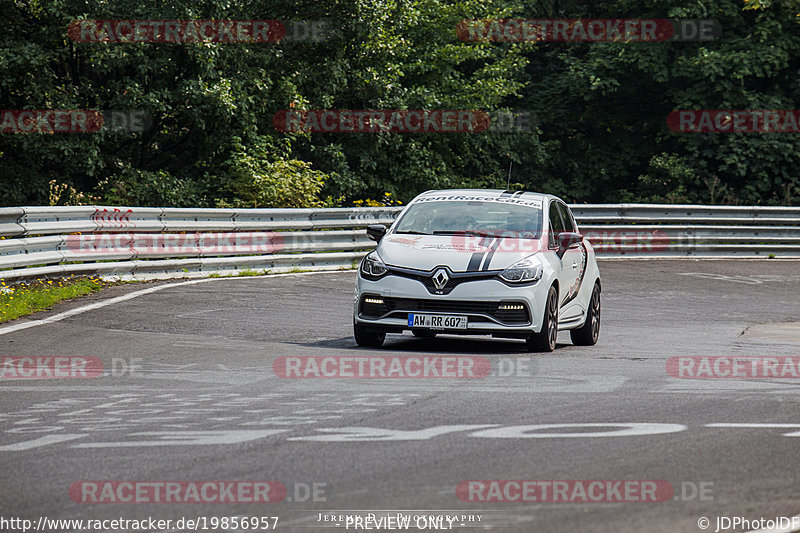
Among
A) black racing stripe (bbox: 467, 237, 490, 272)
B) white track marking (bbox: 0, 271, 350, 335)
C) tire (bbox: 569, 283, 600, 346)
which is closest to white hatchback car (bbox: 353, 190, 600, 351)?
black racing stripe (bbox: 467, 237, 490, 272)

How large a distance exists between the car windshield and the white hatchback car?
0.01 metres

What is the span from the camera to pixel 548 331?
11.7 m

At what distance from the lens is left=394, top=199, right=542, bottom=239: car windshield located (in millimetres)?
12406

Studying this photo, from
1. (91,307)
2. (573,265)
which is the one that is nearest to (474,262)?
(573,265)

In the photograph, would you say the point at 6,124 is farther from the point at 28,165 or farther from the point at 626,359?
the point at 626,359

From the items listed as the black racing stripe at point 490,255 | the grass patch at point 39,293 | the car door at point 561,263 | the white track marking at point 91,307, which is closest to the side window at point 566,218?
the car door at point 561,263

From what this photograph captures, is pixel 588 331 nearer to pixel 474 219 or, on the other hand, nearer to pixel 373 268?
pixel 474 219

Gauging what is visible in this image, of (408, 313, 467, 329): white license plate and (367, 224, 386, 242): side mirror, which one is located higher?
(367, 224, 386, 242): side mirror

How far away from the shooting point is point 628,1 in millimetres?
35531

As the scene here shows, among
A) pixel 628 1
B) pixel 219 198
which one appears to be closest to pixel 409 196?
pixel 219 198

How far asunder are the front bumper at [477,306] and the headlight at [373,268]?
0.85 ft

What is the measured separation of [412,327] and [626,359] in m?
1.97

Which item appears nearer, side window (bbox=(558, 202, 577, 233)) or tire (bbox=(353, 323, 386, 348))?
tire (bbox=(353, 323, 386, 348))

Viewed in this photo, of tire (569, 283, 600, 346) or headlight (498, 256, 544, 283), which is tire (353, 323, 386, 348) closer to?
headlight (498, 256, 544, 283)
